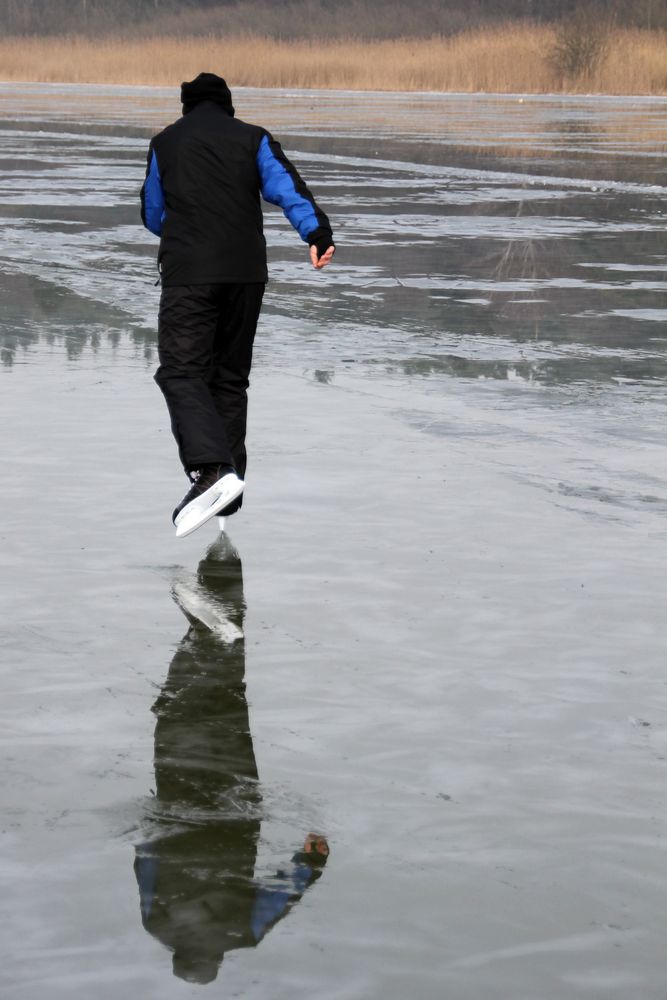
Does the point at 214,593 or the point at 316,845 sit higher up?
the point at 316,845

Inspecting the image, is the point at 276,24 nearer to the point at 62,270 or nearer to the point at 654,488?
the point at 62,270

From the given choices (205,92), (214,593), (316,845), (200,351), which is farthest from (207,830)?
(205,92)

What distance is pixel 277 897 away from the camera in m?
3.56

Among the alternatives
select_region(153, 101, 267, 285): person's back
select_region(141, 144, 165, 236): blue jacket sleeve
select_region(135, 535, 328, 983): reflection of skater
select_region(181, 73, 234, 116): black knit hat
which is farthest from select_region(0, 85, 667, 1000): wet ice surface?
select_region(181, 73, 234, 116): black knit hat

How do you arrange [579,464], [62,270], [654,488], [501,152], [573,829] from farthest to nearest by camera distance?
[501,152] → [62,270] → [579,464] → [654,488] → [573,829]

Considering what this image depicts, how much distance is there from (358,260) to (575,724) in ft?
35.2

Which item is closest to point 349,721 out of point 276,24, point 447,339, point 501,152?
point 447,339

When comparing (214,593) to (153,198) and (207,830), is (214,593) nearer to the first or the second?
(153,198)

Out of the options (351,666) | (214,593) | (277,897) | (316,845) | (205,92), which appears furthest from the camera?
(205,92)

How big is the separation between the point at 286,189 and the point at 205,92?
1.60ft

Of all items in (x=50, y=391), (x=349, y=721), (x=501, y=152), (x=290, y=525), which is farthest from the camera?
(x=501, y=152)

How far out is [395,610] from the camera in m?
5.52

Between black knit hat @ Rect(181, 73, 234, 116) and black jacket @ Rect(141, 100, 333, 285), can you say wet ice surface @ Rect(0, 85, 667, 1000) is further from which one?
black knit hat @ Rect(181, 73, 234, 116)

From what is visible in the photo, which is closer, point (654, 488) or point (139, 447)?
point (654, 488)
